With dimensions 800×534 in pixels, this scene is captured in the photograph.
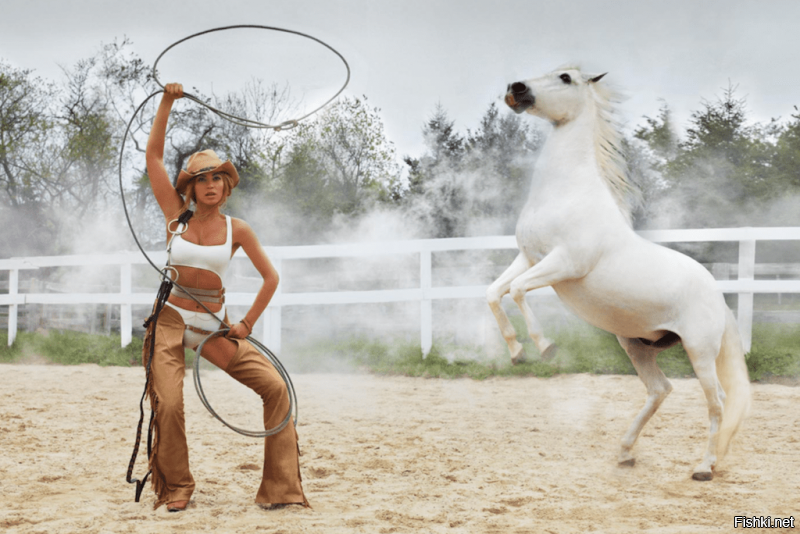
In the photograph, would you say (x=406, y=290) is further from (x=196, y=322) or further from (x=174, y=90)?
(x=174, y=90)

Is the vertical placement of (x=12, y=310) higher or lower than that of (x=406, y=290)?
lower

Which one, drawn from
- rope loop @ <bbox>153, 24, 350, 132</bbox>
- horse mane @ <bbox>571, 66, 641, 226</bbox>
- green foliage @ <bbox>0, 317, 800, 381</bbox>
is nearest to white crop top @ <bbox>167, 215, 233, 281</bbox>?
rope loop @ <bbox>153, 24, 350, 132</bbox>

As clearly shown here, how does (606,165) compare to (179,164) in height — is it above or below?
below

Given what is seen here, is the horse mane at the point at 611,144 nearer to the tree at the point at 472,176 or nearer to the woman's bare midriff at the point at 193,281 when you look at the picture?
the woman's bare midriff at the point at 193,281

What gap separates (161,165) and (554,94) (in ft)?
6.04

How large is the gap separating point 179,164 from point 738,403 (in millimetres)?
13138

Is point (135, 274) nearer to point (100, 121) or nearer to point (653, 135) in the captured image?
point (100, 121)

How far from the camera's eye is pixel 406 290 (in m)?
7.33

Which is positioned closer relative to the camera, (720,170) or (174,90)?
(174,90)

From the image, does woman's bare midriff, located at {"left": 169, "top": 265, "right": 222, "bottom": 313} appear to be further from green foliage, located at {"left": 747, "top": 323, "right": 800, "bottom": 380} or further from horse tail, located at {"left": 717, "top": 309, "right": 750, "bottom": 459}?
green foliage, located at {"left": 747, "top": 323, "right": 800, "bottom": 380}

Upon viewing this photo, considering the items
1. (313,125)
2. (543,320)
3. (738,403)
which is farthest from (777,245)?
(738,403)

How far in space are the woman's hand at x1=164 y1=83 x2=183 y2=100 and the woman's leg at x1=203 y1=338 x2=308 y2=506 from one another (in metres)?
1.03

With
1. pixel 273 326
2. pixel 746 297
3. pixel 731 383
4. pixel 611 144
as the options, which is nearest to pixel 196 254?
pixel 611 144

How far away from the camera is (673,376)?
6.48m
